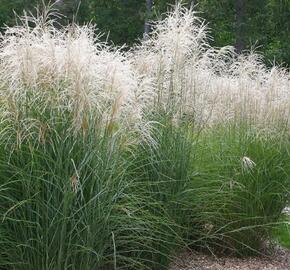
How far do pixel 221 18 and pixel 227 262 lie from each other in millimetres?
14912

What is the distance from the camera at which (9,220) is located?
4.02m

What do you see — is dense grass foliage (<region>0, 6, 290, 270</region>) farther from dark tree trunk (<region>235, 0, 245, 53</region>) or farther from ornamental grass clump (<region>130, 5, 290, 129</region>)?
dark tree trunk (<region>235, 0, 245, 53</region>)

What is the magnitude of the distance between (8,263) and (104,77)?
4.50 ft

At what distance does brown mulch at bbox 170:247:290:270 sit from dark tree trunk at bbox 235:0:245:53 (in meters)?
13.1

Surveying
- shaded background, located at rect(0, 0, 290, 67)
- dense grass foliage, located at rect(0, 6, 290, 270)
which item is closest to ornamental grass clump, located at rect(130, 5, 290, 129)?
dense grass foliage, located at rect(0, 6, 290, 270)

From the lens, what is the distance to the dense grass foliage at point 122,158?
398 centimetres

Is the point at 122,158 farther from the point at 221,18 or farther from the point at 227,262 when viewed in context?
the point at 221,18

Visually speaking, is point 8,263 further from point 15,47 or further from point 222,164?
point 222,164

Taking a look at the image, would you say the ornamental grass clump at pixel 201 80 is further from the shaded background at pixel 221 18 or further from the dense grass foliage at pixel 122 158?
the shaded background at pixel 221 18

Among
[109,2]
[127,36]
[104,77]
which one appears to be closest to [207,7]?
[127,36]

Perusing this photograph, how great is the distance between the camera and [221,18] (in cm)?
1986

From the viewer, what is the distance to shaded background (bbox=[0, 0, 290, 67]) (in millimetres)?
18567

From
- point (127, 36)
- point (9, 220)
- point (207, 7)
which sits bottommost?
point (127, 36)

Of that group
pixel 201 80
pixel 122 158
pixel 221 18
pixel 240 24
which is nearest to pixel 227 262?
pixel 201 80
